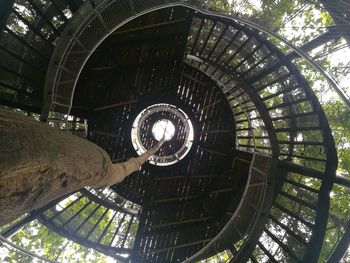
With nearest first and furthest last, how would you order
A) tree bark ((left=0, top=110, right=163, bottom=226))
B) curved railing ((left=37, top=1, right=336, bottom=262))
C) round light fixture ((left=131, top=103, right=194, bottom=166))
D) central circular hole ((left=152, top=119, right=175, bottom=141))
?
tree bark ((left=0, top=110, right=163, bottom=226)), curved railing ((left=37, top=1, right=336, bottom=262)), round light fixture ((left=131, top=103, right=194, bottom=166)), central circular hole ((left=152, top=119, right=175, bottom=141))

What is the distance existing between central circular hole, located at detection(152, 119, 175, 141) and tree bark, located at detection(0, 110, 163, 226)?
31.6ft

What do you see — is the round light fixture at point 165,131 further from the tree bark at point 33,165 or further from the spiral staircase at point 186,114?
the tree bark at point 33,165

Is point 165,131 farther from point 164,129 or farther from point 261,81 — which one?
point 261,81

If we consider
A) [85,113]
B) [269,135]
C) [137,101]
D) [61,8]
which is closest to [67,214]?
[85,113]

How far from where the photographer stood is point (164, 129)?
13.5m

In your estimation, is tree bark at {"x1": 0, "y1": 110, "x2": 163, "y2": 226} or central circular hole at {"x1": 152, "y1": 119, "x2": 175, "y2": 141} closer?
tree bark at {"x1": 0, "y1": 110, "x2": 163, "y2": 226}

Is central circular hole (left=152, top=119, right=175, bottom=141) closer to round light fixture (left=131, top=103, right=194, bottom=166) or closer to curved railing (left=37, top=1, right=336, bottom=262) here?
round light fixture (left=131, top=103, right=194, bottom=166)

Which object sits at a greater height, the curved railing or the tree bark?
the curved railing

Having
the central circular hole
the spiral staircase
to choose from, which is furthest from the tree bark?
the central circular hole

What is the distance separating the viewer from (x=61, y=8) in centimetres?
661

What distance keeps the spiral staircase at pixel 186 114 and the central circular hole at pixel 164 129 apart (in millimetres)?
271

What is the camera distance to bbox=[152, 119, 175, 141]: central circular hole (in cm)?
1317

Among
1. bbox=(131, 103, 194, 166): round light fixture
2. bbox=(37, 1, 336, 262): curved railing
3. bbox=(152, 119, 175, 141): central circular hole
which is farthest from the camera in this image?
bbox=(152, 119, 175, 141): central circular hole

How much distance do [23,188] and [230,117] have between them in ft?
35.1
